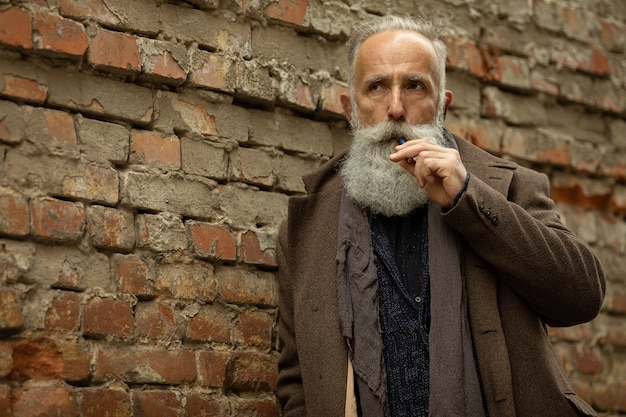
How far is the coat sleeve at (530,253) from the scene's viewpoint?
9.27ft

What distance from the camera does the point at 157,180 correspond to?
3193 millimetres

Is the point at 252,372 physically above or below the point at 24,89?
below

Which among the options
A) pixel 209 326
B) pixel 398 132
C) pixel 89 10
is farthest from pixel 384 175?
pixel 89 10

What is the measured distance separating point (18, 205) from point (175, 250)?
A: 549 millimetres

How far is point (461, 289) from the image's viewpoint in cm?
290

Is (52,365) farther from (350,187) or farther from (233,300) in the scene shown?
(350,187)

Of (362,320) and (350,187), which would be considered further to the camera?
(350,187)

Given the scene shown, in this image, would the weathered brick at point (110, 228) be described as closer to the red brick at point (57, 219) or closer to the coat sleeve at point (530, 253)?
the red brick at point (57, 219)

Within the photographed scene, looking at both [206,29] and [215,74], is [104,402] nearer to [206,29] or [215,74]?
[215,74]

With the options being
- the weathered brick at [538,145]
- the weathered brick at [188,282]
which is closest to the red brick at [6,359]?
the weathered brick at [188,282]

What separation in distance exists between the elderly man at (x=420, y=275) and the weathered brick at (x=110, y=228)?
53cm

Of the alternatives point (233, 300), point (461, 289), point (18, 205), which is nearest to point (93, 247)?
point (18, 205)

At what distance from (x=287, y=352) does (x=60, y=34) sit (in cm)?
122

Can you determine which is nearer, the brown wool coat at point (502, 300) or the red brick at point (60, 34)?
the brown wool coat at point (502, 300)
